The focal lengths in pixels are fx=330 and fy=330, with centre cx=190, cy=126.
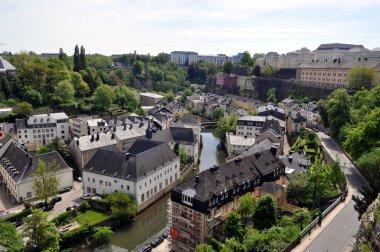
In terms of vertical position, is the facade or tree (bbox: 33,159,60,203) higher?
the facade

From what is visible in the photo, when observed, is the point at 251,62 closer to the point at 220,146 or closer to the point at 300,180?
the point at 220,146

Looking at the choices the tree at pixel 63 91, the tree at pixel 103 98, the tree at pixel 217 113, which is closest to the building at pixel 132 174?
the tree at pixel 103 98

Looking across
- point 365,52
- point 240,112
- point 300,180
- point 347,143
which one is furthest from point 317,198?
point 365,52

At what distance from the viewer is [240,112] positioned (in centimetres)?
7156

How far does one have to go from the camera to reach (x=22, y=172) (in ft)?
119

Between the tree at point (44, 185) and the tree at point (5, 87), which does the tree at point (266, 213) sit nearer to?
the tree at point (44, 185)

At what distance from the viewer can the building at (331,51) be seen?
353ft

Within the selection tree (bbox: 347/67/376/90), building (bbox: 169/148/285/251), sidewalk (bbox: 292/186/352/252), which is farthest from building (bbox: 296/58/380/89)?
building (bbox: 169/148/285/251)

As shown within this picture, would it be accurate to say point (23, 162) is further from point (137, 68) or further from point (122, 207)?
point (137, 68)

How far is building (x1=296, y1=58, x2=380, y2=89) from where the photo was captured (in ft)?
242

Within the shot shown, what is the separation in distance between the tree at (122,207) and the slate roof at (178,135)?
17.0m

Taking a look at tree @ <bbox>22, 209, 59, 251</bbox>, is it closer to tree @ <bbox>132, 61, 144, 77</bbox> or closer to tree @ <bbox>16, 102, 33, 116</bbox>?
tree @ <bbox>16, 102, 33, 116</bbox>

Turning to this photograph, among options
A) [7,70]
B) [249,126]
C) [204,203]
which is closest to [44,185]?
[204,203]

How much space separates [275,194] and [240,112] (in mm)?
42157
